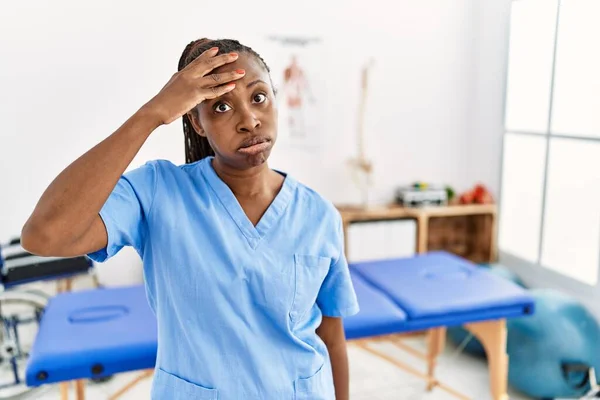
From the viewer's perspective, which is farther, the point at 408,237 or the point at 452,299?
the point at 408,237

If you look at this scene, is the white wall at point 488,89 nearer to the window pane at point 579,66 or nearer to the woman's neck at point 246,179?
the window pane at point 579,66

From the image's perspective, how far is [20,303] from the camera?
1885 mm

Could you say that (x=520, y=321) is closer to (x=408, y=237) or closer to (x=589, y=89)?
(x=408, y=237)

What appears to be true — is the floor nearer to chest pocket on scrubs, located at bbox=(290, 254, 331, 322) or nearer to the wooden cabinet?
the wooden cabinet

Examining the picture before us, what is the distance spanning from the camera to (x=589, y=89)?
3.44 ft

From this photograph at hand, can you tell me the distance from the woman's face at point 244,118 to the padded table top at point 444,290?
1.11 meters

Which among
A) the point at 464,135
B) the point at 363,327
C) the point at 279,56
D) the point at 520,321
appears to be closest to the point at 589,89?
the point at 363,327

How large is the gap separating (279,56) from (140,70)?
4.06 ft

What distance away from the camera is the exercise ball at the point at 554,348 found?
2.03 m

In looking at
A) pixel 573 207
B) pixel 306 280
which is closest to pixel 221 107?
pixel 306 280

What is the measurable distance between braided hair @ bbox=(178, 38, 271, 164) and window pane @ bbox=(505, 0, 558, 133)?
1.84 ft

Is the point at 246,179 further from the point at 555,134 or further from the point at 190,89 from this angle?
the point at 555,134

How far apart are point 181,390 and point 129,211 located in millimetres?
257

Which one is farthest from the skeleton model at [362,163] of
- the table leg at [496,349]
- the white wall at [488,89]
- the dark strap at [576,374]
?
the dark strap at [576,374]
